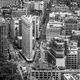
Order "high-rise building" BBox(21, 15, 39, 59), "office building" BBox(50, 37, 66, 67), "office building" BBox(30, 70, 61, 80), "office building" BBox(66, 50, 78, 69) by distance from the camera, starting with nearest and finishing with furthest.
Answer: "office building" BBox(30, 70, 61, 80)
"office building" BBox(50, 37, 66, 67)
"office building" BBox(66, 50, 78, 69)
"high-rise building" BBox(21, 15, 39, 59)

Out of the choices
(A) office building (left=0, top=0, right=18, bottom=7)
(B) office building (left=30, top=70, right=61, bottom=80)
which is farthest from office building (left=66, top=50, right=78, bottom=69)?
(A) office building (left=0, top=0, right=18, bottom=7)

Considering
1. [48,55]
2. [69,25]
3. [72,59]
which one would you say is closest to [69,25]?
[69,25]

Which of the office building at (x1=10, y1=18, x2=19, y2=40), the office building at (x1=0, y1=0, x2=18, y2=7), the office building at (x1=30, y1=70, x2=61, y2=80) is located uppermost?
the office building at (x1=0, y1=0, x2=18, y2=7)

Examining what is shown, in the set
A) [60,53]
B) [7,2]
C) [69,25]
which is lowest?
[60,53]

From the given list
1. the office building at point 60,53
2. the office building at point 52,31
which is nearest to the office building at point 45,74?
the office building at point 60,53

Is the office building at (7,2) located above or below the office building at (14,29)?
above

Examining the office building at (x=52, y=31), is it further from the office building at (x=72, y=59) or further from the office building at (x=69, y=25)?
the office building at (x=72, y=59)

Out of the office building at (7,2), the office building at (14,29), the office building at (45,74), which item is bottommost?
the office building at (45,74)

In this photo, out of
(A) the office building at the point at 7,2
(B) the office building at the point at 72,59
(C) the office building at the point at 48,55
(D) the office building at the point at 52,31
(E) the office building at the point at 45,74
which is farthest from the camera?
(A) the office building at the point at 7,2

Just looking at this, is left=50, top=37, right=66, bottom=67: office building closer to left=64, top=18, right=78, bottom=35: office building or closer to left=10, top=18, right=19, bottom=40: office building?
left=64, top=18, right=78, bottom=35: office building

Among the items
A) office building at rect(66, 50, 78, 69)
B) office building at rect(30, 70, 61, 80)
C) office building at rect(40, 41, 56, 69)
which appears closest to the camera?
office building at rect(30, 70, 61, 80)

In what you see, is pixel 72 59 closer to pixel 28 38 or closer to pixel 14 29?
pixel 28 38
